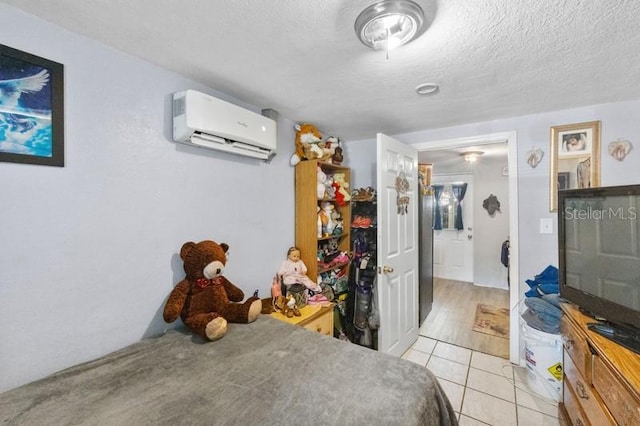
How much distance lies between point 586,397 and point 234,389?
5.25ft

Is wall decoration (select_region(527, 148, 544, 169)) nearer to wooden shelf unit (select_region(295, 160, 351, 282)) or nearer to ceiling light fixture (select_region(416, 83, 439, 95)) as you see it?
ceiling light fixture (select_region(416, 83, 439, 95))

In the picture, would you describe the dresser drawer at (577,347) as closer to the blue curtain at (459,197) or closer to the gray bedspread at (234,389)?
the gray bedspread at (234,389)

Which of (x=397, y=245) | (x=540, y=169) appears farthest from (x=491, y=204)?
(x=397, y=245)

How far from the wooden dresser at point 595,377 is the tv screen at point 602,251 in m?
0.13

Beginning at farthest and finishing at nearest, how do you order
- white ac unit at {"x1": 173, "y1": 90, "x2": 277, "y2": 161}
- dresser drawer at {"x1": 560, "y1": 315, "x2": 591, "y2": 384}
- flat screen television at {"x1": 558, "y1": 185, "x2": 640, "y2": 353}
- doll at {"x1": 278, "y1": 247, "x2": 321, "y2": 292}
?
doll at {"x1": 278, "y1": 247, "x2": 321, "y2": 292}, white ac unit at {"x1": 173, "y1": 90, "x2": 277, "y2": 161}, dresser drawer at {"x1": 560, "y1": 315, "x2": 591, "y2": 384}, flat screen television at {"x1": 558, "y1": 185, "x2": 640, "y2": 353}

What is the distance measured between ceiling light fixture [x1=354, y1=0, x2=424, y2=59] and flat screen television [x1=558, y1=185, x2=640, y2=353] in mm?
1178

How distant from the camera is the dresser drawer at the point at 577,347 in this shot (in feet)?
4.09

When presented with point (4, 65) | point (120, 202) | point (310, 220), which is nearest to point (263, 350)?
point (120, 202)

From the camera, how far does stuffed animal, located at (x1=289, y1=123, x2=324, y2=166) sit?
7.61 ft

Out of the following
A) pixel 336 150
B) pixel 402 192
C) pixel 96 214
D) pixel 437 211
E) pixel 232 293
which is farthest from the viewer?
pixel 437 211

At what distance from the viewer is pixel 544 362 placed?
190 cm

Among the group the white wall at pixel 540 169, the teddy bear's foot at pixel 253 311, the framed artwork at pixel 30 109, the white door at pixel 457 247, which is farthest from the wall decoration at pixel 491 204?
the framed artwork at pixel 30 109

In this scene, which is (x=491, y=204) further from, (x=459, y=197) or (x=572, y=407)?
(x=572, y=407)

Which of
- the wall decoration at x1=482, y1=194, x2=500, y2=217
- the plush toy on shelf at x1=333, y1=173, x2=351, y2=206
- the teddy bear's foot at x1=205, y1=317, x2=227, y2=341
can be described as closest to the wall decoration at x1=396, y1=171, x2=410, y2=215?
the plush toy on shelf at x1=333, y1=173, x2=351, y2=206
